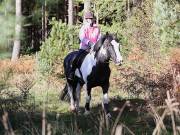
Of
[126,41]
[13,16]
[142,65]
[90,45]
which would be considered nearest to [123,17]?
[126,41]

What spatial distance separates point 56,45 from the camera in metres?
20.2

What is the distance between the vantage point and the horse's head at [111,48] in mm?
11398

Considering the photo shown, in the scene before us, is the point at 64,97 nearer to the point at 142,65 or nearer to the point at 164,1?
the point at 142,65

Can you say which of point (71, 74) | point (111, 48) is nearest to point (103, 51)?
point (111, 48)

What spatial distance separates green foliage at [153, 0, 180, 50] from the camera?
19.2 meters

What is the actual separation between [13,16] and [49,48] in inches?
647

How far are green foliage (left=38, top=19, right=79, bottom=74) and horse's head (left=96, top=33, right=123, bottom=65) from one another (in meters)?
8.37

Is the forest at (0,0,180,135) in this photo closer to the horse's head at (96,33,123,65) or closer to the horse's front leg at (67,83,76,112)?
the horse's front leg at (67,83,76,112)

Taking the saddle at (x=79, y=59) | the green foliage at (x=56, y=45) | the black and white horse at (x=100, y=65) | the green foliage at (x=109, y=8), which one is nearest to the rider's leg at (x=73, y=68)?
the saddle at (x=79, y=59)

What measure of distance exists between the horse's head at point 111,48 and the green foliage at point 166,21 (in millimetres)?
7521

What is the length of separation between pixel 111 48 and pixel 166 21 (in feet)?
28.7

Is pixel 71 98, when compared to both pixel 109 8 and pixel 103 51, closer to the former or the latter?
pixel 103 51

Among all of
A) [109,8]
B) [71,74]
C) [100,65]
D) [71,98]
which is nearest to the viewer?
[100,65]

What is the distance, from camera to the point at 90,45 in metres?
12.6
